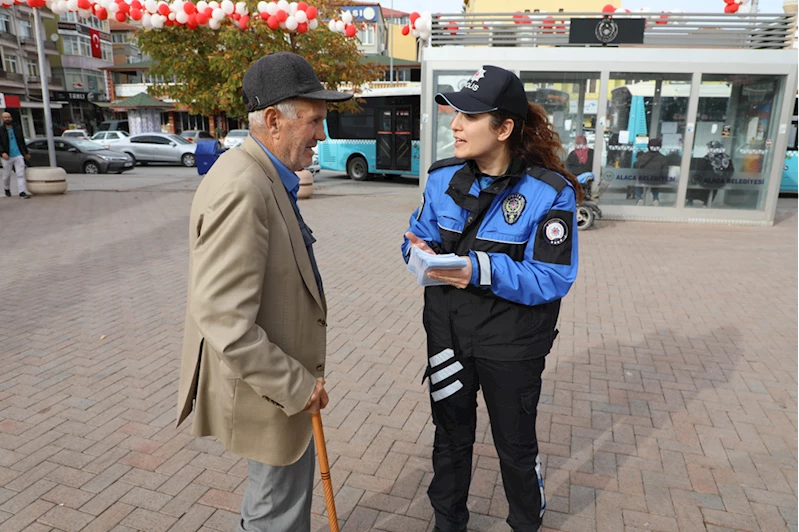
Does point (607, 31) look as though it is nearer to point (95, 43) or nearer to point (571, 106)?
point (571, 106)

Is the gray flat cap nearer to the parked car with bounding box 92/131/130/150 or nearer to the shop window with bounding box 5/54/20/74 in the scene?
the parked car with bounding box 92/131/130/150

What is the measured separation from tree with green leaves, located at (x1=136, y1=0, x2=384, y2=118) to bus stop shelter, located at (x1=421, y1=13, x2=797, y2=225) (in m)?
3.57

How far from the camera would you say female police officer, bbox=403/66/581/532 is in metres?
2.14

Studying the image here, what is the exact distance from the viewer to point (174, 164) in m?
24.6

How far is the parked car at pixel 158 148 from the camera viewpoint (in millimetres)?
23891

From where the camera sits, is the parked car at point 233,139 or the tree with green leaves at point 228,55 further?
the parked car at point 233,139

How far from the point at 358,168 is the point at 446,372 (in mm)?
17526

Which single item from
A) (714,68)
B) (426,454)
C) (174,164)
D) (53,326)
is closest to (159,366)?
(53,326)

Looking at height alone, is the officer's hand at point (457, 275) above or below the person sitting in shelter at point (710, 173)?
above

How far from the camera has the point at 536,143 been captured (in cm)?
231

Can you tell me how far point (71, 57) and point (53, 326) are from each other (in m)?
60.7

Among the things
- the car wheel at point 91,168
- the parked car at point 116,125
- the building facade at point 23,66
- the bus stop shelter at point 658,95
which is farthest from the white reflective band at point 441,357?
the building facade at point 23,66

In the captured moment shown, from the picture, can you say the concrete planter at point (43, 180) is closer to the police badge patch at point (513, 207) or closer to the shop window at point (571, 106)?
the shop window at point (571, 106)

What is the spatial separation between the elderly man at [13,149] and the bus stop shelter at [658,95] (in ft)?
29.8
